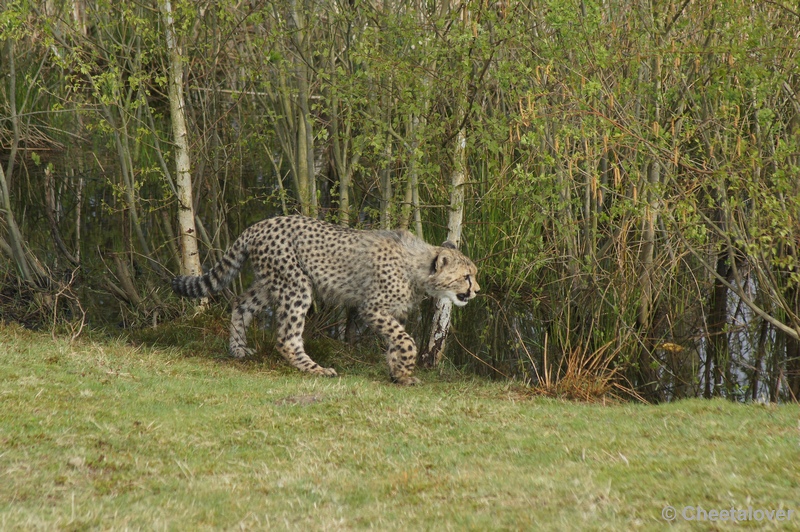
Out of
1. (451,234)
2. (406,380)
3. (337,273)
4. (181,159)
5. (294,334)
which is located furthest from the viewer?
(181,159)

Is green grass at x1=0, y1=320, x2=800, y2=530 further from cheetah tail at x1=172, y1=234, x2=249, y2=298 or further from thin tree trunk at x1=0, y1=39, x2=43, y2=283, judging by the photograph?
thin tree trunk at x1=0, y1=39, x2=43, y2=283

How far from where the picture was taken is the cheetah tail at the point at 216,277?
8.75 metres

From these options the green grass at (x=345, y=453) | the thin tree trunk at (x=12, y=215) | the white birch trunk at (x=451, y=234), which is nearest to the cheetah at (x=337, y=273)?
the white birch trunk at (x=451, y=234)

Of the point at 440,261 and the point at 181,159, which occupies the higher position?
the point at 181,159

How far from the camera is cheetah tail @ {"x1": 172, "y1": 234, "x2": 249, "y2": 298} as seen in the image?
28.7ft

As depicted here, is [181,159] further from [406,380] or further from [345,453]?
[345,453]

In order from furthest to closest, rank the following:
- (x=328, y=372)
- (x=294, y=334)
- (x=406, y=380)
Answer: (x=294, y=334) < (x=328, y=372) < (x=406, y=380)

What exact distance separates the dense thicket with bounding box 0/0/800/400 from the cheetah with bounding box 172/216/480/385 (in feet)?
2.03

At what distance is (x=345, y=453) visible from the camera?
5516mm

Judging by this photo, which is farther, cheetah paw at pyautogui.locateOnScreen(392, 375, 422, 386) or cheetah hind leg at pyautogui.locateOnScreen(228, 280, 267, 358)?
cheetah hind leg at pyautogui.locateOnScreen(228, 280, 267, 358)

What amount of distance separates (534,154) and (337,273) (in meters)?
2.12

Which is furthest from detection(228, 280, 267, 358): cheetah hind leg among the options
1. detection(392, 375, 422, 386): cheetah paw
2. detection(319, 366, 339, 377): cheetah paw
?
detection(392, 375, 422, 386): cheetah paw

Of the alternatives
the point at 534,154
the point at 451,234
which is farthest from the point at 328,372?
the point at 534,154

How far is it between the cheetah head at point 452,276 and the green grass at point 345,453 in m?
0.95
